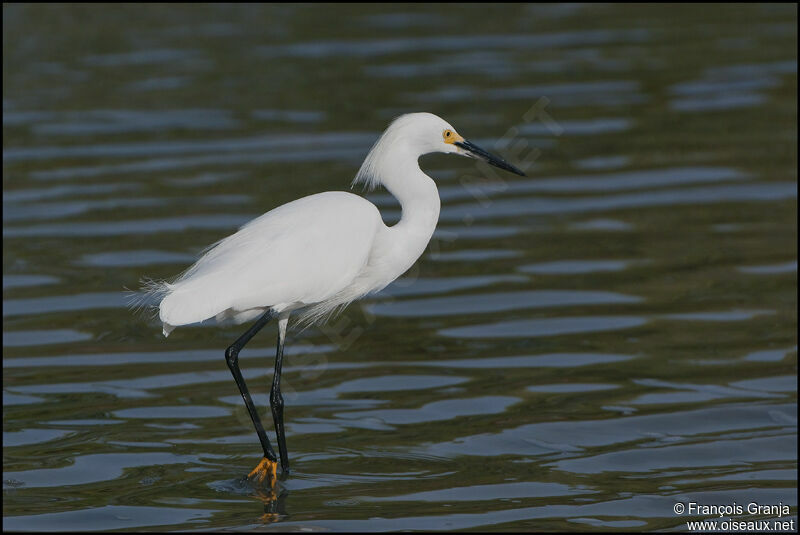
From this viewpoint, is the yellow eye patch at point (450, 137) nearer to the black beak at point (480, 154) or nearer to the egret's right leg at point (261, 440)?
the black beak at point (480, 154)

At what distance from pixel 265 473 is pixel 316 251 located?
3.73ft

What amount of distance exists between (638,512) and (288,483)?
5.72ft

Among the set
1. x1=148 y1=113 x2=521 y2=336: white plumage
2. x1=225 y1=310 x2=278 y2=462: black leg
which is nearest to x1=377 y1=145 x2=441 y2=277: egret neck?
x1=148 y1=113 x2=521 y2=336: white plumage

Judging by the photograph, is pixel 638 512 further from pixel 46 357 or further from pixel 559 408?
pixel 46 357

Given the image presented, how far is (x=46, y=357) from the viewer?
8562mm

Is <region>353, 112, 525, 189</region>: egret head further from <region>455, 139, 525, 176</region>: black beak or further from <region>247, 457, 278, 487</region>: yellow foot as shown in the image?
<region>247, 457, 278, 487</region>: yellow foot

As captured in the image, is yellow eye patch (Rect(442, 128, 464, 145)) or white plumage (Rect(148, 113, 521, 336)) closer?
white plumage (Rect(148, 113, 521, 336))

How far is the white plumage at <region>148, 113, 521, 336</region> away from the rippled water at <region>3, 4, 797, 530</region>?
96 cm

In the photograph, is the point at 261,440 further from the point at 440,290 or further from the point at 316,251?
the point at 440,290

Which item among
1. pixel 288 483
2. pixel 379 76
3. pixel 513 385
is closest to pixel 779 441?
pixel 513 385

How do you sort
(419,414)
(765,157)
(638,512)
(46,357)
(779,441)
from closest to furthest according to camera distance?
(638,512), (779,441), (419,414), (46,357), (765,157)

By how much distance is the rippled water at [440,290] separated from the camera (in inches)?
261

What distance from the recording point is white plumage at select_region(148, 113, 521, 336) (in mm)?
6453

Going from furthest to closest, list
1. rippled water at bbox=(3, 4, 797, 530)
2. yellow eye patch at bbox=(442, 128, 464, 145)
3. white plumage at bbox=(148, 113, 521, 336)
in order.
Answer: yellow eye patch at bbox=(442, 128, 464, 145) < rippled water at bbox=(3, 4, 797, 530) < white plumage at bbox=(148, 113, 521, 336)
